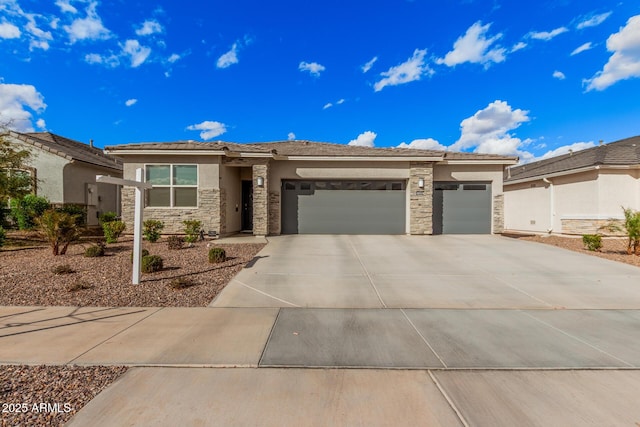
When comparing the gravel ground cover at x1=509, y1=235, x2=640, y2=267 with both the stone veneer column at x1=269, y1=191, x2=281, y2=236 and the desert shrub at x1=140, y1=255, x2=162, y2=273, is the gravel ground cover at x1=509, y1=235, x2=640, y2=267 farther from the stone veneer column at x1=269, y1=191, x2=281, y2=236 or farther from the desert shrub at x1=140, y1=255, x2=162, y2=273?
the desert shrub at x1=140, y1=255, x2=162, y2=273

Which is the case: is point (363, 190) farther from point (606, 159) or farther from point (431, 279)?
point (606, 159)

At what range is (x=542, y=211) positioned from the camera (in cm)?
1551

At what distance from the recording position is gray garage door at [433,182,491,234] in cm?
1334

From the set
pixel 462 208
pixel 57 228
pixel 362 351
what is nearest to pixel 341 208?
pixel 462 208

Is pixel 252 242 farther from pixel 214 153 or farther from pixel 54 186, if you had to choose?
pixel 54 186

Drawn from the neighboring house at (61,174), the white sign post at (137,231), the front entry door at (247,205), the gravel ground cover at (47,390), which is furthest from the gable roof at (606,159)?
the neighboring house at (61,174)

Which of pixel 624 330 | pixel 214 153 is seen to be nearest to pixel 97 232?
pixel 214 153

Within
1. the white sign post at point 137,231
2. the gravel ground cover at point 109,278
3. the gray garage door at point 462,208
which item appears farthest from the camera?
the gray garage door at point 462,208

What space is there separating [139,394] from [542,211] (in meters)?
18.9

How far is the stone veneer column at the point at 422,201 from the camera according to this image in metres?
12.8

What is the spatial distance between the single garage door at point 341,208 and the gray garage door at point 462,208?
1.83 meters

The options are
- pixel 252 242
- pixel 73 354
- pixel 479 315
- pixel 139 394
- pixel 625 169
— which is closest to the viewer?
pixel 139 394

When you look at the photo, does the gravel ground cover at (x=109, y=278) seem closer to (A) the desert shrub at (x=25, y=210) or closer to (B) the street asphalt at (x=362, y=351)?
(B) the street asphalt at (x=362, y=351)

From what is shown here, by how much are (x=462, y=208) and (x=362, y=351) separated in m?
11.9
